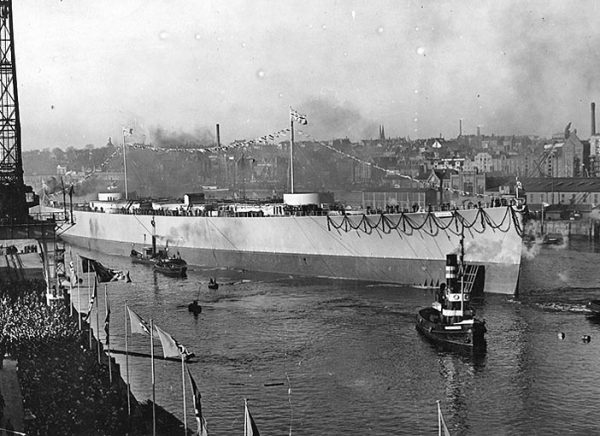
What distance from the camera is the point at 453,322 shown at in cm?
2567

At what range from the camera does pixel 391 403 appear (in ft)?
65.0

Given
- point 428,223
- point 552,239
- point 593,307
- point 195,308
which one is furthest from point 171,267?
point 552,239

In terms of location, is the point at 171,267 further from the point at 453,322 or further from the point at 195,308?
the point at 453,322

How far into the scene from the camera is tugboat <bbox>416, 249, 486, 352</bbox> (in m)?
24.9

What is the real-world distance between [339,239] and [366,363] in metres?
16.4

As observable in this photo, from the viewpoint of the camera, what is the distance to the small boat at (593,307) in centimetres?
2903

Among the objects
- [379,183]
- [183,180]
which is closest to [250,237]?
[379,183]

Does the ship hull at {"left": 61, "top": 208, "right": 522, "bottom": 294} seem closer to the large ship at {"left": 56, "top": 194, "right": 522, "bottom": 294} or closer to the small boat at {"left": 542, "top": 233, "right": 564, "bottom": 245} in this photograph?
the large ship at {"left": 56, "top": 194, "right": 522, "bottom": 294}

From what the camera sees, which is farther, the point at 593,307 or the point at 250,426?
the point at 593,307

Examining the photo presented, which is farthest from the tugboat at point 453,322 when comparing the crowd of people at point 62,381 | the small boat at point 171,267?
the small boat at point 171,267

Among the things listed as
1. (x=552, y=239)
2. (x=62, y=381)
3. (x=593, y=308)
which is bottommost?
(x=593, y=308)

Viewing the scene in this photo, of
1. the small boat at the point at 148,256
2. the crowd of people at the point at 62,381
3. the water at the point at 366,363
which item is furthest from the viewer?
the small boat at the point at 148,256

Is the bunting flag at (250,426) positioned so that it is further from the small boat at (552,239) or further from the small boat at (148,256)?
the small boat at (552,239)

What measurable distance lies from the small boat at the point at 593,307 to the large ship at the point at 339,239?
4198 mm
